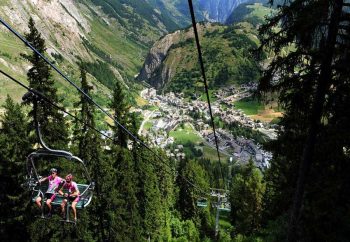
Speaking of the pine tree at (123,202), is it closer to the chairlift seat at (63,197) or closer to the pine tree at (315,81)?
the chairlift seat at (63,197)

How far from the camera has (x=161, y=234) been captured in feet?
160

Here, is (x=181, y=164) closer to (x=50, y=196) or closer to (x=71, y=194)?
(x=50, y=196)

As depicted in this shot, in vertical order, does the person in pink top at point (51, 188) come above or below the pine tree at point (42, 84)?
below

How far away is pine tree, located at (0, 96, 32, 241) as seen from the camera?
29.2m

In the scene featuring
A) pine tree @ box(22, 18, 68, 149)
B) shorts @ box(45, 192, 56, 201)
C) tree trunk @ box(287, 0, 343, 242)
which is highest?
pine tree @ box(22, 18, 68, 149)

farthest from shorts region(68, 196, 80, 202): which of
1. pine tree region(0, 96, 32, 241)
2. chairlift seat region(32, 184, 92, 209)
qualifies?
pine tree region(0, 96, 32, 241)

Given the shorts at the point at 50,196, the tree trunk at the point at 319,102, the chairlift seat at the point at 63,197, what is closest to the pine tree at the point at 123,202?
the chairlift seat at the point at 63,197

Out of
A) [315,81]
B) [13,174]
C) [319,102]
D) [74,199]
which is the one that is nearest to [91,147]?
[13,174]

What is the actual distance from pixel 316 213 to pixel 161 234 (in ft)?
118

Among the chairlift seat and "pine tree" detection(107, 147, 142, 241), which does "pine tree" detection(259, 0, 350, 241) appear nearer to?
the chairlift seat

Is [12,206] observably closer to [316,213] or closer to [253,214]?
[316,213]

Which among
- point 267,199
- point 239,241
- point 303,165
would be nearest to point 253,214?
point 267,199

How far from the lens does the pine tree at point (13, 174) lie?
2917 cm

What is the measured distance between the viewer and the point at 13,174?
1175 inches
